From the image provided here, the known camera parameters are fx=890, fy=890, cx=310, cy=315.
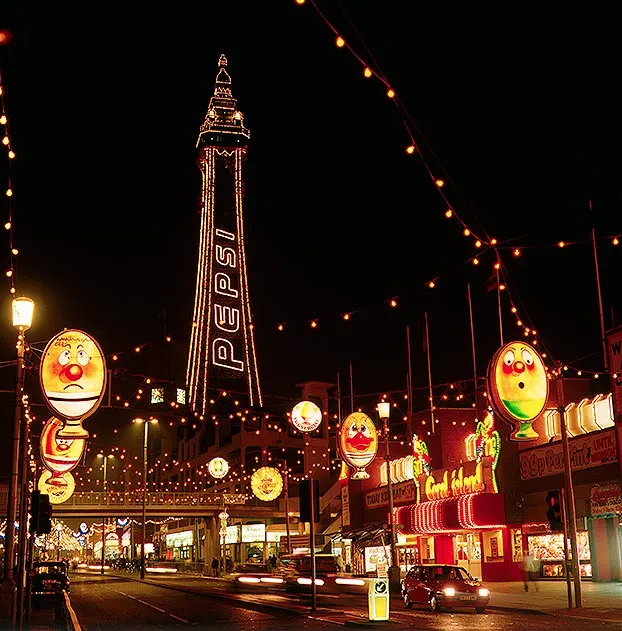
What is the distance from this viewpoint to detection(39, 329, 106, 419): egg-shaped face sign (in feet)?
55.4

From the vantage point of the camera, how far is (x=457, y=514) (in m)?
40.2

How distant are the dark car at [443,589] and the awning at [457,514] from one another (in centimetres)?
1098

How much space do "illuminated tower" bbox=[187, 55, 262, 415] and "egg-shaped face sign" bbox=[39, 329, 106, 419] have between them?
71.7m

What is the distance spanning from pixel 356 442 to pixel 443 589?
8.34 meters

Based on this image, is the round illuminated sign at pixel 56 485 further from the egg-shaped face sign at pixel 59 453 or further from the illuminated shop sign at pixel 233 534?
the illuminated shop sign at pixel 233 534

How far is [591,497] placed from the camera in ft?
111

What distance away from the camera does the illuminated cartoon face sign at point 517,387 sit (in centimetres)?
2122

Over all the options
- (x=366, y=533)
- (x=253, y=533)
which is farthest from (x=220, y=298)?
(x=366, y=533)

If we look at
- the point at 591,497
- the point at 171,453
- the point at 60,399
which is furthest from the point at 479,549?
the point at 171,453

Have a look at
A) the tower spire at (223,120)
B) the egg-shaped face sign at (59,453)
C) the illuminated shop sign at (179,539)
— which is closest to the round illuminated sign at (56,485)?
the egg-shaped face sign at (59,453)

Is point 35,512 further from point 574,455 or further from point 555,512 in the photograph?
point 574,455

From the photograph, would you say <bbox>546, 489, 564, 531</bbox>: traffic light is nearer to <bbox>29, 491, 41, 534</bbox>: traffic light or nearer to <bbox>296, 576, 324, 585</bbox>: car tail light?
<bbox>29, 491, 41, 534</bbox>: traffic light

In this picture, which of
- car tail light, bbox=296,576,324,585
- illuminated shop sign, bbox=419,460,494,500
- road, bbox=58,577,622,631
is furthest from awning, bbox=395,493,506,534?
car tail light, bbox=296,576,324,585

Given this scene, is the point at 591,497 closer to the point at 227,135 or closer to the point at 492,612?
the point at 492,612
